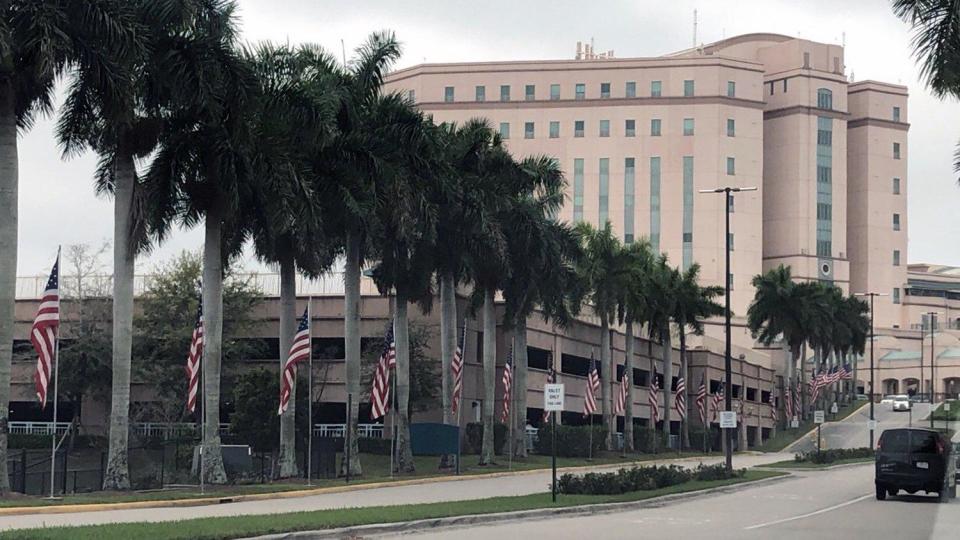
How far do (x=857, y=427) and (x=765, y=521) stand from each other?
9408 cm

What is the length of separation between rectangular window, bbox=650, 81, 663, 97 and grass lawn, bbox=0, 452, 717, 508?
77215 millimetres

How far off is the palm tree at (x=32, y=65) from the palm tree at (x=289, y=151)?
619cm

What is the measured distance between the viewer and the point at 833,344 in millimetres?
129000

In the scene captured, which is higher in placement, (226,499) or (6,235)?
(6,235)

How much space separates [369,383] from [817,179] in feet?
358

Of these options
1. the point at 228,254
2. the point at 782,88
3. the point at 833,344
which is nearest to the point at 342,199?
the point at 228,254

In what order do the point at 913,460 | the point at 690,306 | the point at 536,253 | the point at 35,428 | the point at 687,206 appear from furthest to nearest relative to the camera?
the point at 687,206
the point at 690,306
the point at 35,428
the point at 536,253
the point at 913,460

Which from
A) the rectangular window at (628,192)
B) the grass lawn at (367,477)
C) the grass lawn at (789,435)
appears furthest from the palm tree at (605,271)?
the rectangular window at (628,192)

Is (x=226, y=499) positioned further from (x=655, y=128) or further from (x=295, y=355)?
(x=655, y=128)

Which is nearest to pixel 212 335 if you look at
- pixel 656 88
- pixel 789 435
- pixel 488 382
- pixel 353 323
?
pixel 353 323

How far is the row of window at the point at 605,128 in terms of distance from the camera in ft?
499

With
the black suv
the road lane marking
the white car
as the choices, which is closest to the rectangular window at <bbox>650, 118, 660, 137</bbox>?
the white car

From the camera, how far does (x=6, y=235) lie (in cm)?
3189

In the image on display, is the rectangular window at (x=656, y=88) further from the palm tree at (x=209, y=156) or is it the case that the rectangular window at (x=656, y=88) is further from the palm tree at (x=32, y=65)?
the palm tree at (x=32, y=65)
